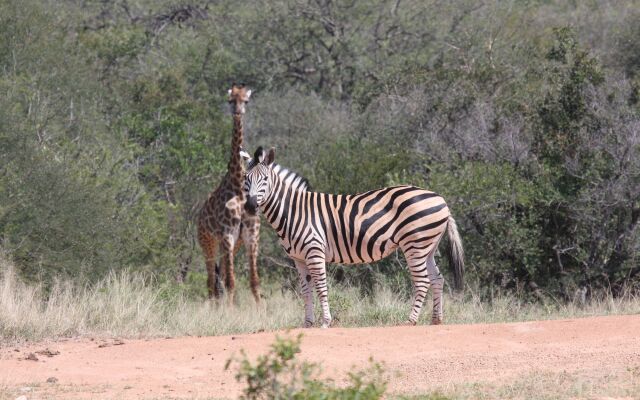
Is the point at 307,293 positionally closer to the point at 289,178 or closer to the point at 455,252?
the point at 289,178

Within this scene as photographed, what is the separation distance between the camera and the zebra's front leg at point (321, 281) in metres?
11.7

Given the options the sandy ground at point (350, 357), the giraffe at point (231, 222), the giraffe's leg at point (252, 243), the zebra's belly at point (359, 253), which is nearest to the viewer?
the sandy ground at point (350, 357)

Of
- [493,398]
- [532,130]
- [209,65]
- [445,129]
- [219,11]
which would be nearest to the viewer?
[493,398]

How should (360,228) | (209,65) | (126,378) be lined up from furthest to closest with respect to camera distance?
1. (209,65)
2. (360,228)
3. (126,378)

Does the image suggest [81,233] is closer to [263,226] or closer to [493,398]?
[263,226]

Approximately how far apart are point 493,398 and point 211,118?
54.9 ft

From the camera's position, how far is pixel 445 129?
56.9 feet

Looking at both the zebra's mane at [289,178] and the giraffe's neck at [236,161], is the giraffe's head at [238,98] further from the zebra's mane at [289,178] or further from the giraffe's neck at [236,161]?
the zebra's mane at [289,178]

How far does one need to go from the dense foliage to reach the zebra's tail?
6.92ft

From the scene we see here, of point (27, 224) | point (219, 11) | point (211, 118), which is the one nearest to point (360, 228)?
point (27, 224)

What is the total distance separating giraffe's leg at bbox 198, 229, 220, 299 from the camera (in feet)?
47.8

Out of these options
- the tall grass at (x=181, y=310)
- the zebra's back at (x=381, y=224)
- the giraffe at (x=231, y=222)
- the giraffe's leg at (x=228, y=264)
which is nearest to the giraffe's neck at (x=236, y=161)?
the giraffe at (x=231, y=222)

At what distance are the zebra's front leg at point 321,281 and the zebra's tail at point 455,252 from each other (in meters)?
1.50

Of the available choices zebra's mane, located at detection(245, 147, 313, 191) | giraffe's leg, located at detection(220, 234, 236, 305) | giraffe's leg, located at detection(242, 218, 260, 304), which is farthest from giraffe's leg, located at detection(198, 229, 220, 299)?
zebra's mane, located at detection(245, 147, 313, 191)
